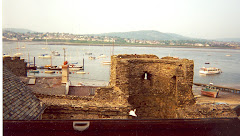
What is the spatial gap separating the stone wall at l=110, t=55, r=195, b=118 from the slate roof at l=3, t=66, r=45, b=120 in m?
4.12

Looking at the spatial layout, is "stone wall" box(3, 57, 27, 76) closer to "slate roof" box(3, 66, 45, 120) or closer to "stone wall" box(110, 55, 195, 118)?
"stone wall" box(110, 55, 195, 118)

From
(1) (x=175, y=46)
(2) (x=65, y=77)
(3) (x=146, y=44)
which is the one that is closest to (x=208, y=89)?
(2) (x=65, y=77)

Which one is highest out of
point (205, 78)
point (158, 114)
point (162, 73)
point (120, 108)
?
point (162, 73)

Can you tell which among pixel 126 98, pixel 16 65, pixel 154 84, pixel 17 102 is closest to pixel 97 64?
pixel 16 65

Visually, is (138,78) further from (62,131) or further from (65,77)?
(62,131)

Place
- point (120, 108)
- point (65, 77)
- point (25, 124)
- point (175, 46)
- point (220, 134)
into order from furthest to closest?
point (175, 46) → point (65, 77) → point (120, 108) → point (220, 134) → point (25, 124)

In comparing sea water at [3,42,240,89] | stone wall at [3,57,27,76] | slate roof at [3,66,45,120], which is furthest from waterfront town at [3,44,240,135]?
stone wall at [3,57,27,76]

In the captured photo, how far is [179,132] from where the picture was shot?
9.04ft

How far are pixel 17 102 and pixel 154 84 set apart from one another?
6.04 meters

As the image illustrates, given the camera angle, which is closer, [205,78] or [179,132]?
[179,132]

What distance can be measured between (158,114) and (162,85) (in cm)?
121

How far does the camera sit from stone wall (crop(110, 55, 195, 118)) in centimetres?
914

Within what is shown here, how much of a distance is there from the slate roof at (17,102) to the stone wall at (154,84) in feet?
13.5

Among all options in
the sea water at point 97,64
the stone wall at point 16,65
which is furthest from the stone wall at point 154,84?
the stone wall at point 16,65
